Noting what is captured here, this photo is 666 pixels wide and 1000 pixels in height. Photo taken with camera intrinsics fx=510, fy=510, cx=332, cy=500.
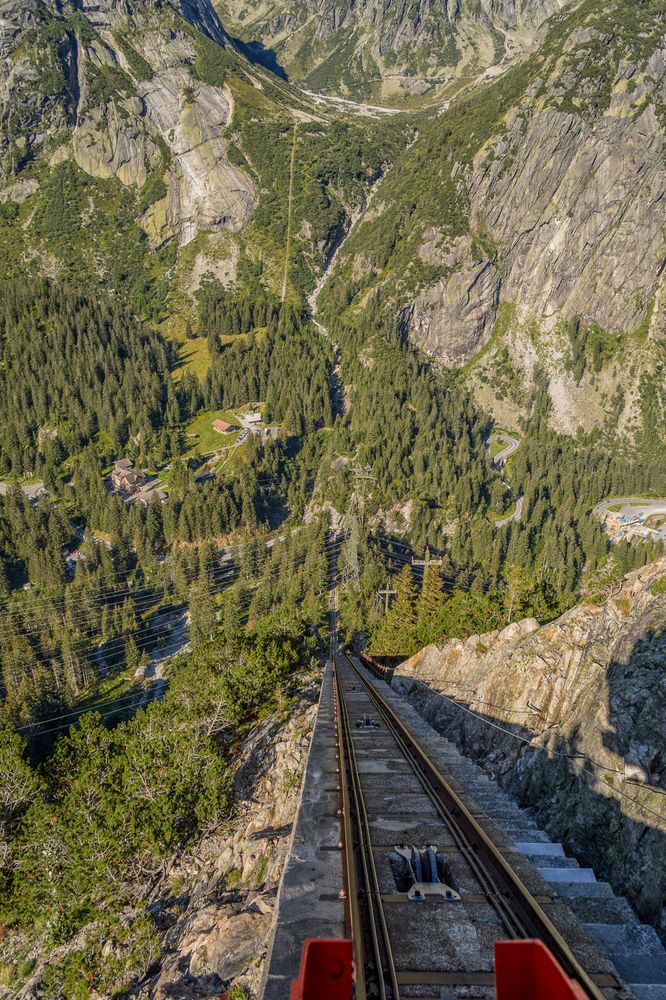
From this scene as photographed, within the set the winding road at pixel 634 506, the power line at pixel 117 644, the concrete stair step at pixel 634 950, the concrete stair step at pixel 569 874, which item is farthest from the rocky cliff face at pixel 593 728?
the winding road at pixel 634 506

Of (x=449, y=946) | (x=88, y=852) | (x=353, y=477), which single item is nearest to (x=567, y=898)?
(x=449, y=946)

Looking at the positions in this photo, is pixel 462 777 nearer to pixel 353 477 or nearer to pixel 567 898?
pixel 567 898

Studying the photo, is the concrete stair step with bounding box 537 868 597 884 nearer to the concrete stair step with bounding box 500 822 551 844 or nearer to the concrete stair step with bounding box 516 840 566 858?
the concrete stair step with bounding box 516 840 566 858

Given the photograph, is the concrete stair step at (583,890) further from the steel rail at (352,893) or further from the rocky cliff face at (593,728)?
the steel rail at (352,893)

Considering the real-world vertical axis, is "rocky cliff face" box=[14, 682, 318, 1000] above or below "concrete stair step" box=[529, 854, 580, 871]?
below

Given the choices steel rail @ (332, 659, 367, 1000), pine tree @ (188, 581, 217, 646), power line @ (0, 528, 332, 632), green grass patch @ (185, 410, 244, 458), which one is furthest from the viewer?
green grass patch @ (185, 410, 244, 458)

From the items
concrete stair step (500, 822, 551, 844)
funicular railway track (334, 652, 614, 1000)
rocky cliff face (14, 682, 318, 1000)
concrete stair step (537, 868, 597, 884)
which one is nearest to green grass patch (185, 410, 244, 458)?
rocky cliff face (14, 682, 318, 1000)

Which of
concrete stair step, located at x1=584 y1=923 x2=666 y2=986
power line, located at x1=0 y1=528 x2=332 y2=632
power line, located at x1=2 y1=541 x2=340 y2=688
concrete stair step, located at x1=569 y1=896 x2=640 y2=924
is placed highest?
concrete stair step, located at x1=584 y1=923 x2=666 y2=986
